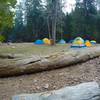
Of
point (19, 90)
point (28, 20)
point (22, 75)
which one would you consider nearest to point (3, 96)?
point (19, 90)

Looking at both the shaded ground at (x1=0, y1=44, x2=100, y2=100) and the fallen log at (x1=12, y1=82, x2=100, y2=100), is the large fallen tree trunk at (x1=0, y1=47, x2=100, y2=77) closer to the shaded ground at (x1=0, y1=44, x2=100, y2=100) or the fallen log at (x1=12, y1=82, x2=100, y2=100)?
the shaded ground at (x1=0, y1=44, x2=100, y2=100)

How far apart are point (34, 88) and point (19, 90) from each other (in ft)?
0.85

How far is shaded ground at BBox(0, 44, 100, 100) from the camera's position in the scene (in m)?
4.00

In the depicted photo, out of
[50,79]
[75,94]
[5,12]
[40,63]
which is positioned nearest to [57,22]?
[5,12]

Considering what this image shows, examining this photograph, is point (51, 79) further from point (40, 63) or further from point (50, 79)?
point (40, 63)

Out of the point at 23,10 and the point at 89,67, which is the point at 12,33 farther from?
the point at 89,67

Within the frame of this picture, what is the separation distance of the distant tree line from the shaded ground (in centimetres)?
1854

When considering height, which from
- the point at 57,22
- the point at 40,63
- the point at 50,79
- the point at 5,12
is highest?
the point at 5,12

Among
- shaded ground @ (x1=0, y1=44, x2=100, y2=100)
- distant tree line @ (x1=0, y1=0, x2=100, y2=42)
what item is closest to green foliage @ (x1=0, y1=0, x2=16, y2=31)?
shaded ground @ (x1=0, y1=44, x2=100, y2=100)

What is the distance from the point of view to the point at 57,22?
28.0 meters

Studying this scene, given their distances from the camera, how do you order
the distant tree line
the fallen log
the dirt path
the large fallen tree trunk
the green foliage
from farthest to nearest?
1. the distant tree line
2. the green foliage
3. the large fallen tree trunk
4. the dirt path
5. the fallen log

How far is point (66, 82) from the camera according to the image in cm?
407

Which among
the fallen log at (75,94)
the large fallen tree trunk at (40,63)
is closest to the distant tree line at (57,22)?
the large fallen tree trunk at (40,63)

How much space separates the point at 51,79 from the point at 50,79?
0.07 ft
